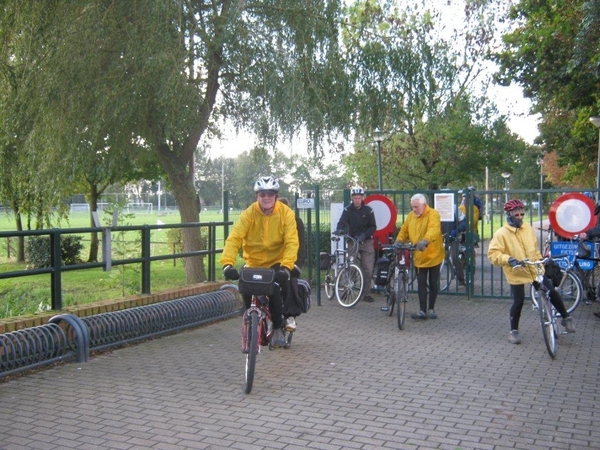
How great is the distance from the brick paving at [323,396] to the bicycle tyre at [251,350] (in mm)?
177

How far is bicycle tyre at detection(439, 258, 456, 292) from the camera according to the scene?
1350cm

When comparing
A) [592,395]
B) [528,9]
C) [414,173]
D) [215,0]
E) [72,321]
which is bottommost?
[592,395]

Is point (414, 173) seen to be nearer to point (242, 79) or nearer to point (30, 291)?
point (242, 79)

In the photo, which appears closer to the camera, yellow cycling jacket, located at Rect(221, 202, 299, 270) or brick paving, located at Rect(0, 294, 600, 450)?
brick paving, located at Rect(0, 294, 600, 450)

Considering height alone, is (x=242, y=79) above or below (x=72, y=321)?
above

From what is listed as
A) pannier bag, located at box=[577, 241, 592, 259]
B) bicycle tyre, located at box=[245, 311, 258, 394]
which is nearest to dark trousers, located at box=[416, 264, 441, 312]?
pannier bag, located at box=[577, 241, 592, 259]

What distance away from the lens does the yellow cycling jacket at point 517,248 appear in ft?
27.9

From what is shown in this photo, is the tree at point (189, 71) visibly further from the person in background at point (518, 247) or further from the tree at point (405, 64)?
the person in background at point (518, 247)


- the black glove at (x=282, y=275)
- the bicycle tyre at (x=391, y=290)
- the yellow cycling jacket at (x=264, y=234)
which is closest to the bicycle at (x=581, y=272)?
the bicycle tyre at (x=391, y=290)

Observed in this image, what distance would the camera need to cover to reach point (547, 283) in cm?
841

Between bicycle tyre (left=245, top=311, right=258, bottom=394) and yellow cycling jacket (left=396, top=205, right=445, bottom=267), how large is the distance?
4.24 meters

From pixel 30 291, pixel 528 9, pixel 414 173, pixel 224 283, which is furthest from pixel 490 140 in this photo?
pixel 30 291

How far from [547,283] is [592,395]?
2.05 m

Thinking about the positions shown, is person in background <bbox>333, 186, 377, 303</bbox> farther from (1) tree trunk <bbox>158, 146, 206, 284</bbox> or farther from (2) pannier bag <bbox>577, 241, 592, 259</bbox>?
(2) pannier bag <bbox>577, 241, 592, 259</bbox>
